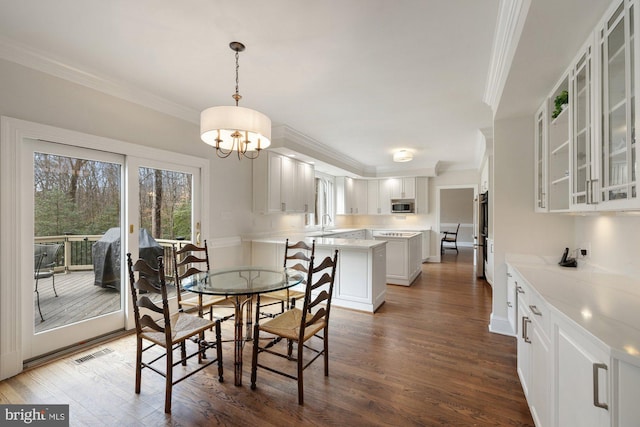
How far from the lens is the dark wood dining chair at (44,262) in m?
2.49

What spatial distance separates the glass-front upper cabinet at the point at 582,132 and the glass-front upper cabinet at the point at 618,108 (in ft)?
0.42

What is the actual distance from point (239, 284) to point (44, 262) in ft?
6.06

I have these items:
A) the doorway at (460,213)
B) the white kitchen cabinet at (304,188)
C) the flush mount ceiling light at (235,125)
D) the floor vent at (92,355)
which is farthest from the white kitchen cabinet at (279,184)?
the doorway at (460,213)

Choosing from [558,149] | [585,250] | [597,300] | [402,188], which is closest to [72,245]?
[597,300]

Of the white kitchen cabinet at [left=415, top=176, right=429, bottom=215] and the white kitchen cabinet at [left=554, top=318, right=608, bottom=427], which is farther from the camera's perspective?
the white kitchen cabinet at [left=415, top=176, right=429, bottom=215]

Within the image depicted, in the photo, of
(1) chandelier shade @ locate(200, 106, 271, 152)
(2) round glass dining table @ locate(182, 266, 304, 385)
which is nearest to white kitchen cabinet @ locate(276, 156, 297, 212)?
(2) round glass dining table @ locate(182, 266, 304, 385)

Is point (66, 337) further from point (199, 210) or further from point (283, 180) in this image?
point (283, 180)

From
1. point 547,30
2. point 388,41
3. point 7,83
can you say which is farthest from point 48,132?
point 547,30

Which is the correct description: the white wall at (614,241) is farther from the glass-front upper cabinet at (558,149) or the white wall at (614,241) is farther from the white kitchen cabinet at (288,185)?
the white kitchen cabinet at (288,185)

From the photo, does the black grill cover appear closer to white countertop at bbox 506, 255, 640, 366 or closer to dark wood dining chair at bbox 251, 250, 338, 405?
dark wood dining chair at bbox 251, 250, 338, 405

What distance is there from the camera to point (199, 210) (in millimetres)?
3863

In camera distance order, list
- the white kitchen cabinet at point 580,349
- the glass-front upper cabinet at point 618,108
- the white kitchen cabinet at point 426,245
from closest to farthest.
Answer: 1. the white kitchen cabinet at point 580,349
2. the glass-front upper cabinet at point 618,108
3. the white kitchen cabinet at point 426,245

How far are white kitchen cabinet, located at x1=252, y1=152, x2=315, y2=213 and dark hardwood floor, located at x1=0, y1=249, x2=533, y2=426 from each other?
2.19 metres

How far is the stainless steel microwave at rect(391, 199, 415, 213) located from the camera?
7601mm
